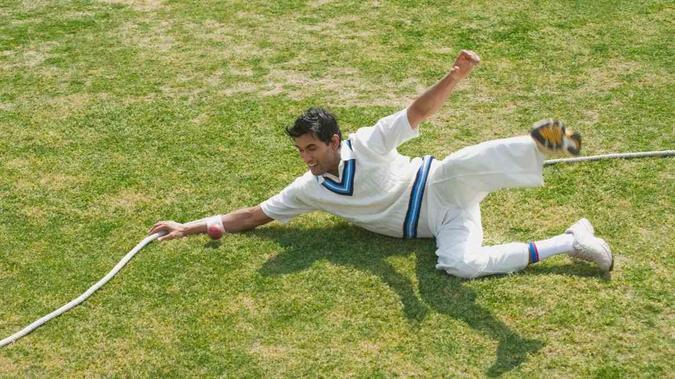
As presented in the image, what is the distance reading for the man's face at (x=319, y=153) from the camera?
16.1 ft

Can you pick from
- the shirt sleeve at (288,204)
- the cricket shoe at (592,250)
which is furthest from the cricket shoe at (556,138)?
the shirt sleeve at (288,204)

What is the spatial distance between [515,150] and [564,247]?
0.60m

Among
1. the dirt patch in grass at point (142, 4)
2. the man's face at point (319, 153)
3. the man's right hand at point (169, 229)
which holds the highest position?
the man's face at point (319, 153)

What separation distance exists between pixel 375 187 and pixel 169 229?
1.27m

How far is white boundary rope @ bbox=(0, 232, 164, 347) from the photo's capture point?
4523 mm

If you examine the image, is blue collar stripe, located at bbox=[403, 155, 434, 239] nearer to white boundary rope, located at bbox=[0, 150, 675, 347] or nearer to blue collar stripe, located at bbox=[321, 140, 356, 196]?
blue collar stripe, located at bbox=[321, 140, 356, 196]

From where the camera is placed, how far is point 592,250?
4.58 metres

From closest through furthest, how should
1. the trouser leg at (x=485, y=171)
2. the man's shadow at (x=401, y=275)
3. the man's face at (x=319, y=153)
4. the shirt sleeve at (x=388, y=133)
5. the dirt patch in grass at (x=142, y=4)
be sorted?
the man's shadow at (x=401, y=275) → the trouser leg at (x=485, y=171) → the shirt sleeve at (x=388, y=133) → the man's face at (x=319, y=153) → the dirt patch in grass at (x=142, y=4)

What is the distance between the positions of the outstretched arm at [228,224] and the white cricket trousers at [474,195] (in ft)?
3.37

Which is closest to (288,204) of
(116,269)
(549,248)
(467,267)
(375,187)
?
(375,187)

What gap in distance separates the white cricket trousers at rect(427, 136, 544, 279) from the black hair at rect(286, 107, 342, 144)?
0.62 m

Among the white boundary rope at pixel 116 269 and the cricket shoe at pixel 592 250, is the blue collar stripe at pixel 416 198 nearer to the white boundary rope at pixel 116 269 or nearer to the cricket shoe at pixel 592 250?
the cricket shoe at pixel 592 250

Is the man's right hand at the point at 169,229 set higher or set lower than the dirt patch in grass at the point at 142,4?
lower

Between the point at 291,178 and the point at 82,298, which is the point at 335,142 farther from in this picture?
the point at 82,298
